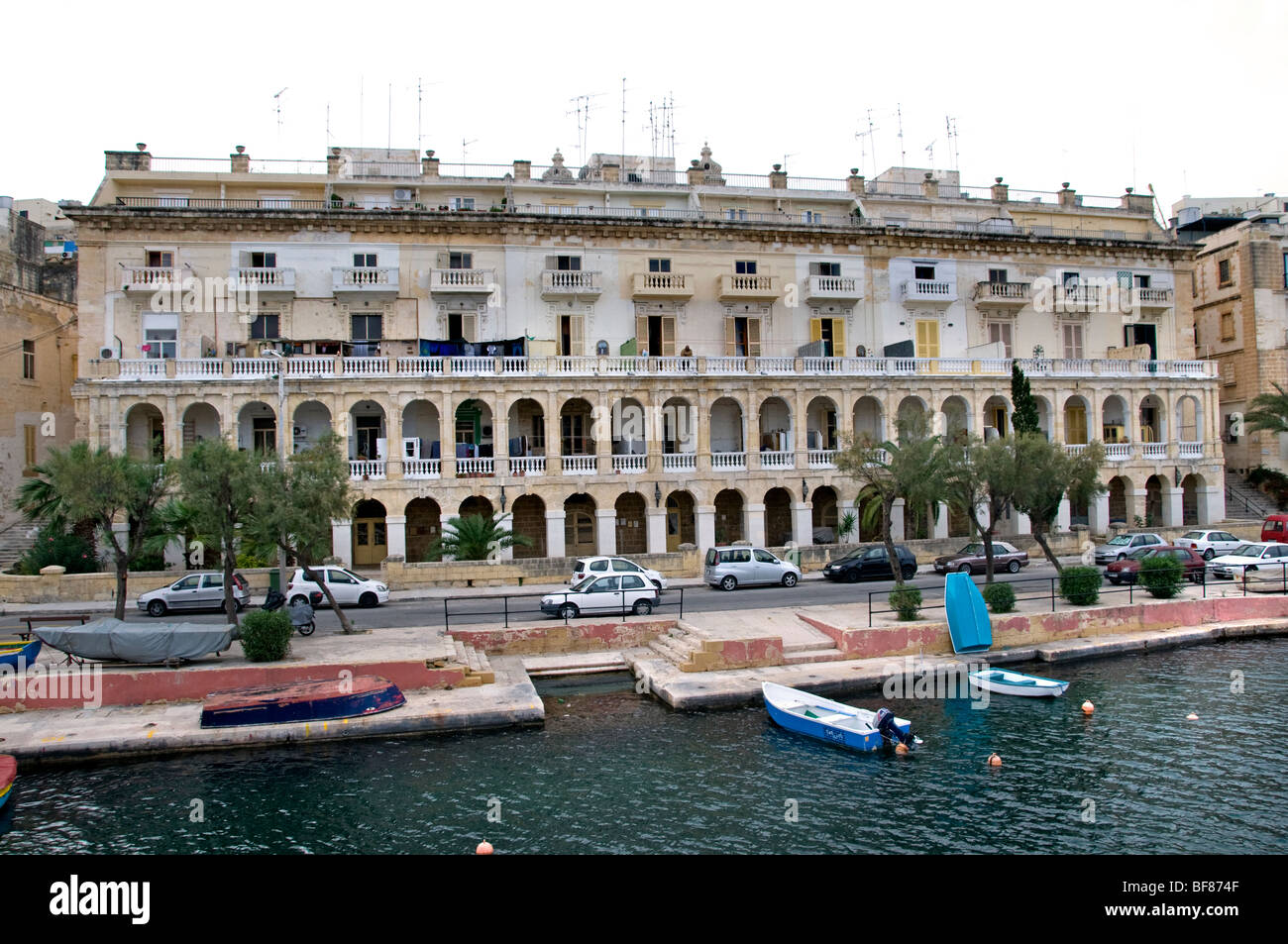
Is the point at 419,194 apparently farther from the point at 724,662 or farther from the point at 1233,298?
the point at 1233,298

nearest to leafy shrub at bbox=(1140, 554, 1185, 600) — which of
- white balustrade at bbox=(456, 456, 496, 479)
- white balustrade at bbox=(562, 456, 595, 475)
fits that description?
white balustrade at bbox=(562, 456, 595, 475)

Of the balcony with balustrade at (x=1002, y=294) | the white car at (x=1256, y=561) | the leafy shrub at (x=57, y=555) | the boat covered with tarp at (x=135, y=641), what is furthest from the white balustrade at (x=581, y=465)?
the white car at (x=1256, y=561)

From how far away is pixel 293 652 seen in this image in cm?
2148

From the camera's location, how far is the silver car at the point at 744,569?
1315 inches

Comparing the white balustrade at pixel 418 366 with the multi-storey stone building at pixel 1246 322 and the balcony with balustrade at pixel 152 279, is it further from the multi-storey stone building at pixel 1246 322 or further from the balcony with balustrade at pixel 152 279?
the multi-storey stone building at pixel 1246 322

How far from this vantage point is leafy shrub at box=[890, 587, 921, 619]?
957 inches

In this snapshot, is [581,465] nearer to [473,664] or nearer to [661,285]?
[661,285]

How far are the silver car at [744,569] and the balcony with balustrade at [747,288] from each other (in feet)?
53.0

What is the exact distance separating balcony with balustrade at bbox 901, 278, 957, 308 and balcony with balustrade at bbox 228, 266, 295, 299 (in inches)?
1239

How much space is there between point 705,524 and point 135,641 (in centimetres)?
2573

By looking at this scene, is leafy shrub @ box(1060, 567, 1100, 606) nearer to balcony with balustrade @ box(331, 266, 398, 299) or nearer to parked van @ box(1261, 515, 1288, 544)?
parked van @ box(1261, 515, 1288, 544)

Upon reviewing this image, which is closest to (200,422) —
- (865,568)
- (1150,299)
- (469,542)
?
(469,542)

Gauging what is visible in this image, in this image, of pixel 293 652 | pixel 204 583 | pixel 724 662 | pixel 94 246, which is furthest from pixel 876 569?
pixel 94 246
